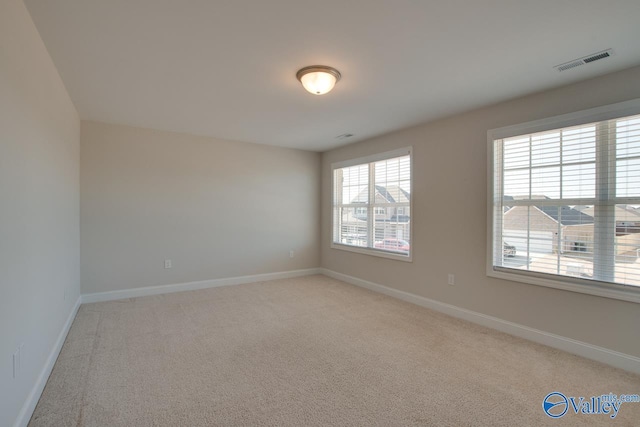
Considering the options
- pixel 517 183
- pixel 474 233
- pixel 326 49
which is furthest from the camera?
pixel 474 233

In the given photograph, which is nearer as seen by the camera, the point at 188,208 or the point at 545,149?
the point at 545,149

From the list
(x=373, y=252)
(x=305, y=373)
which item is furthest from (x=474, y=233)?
(x=305, y=373)

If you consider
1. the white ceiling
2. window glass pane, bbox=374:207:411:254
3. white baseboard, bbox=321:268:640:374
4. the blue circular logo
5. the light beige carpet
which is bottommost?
the blue circular logo

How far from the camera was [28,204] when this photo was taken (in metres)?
1.89

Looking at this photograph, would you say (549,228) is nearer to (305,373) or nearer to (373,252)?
(373,252)

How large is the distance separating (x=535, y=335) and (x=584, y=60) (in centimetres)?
244

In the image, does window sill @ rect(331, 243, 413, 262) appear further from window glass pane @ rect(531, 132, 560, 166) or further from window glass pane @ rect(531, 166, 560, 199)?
window glass pane @ rect(531, 132, 560, 166)

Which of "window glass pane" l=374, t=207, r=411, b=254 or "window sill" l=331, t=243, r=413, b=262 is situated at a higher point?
"window glass pane" l=374, t=207, r=411, b=254

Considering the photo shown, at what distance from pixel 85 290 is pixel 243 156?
2919 millimetres

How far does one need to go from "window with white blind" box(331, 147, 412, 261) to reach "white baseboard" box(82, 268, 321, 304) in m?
1.03

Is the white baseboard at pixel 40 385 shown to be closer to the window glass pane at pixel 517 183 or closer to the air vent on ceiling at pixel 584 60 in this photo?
the window glass pane at pixel 517 183

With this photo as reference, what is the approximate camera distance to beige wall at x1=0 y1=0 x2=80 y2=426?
1541 mm

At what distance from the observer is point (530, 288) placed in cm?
296

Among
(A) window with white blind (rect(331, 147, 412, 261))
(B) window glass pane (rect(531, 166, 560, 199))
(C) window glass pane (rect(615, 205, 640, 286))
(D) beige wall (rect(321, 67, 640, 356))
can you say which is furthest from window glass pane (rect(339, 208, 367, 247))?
(C) window glass pane (rect(615, 205, 640, 286))
